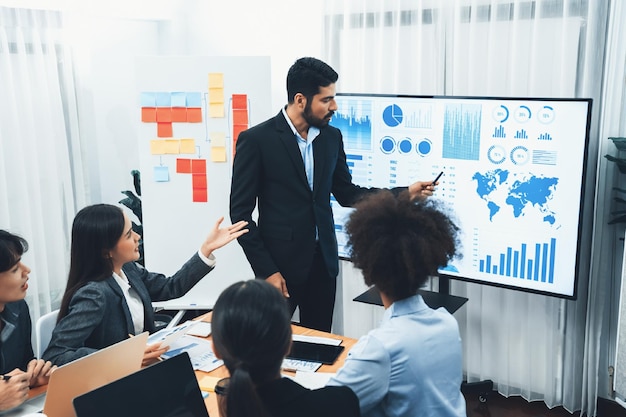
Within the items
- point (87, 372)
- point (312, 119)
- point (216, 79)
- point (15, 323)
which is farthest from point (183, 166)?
point (87, 372)

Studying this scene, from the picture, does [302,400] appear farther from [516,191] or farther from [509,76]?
[509,76]

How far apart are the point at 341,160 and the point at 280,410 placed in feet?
6.08

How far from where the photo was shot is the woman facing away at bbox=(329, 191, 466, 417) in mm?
1451

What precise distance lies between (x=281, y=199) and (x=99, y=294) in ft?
3.20

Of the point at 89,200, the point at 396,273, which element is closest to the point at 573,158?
the point at 396,273

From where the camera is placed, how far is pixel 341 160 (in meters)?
3.03

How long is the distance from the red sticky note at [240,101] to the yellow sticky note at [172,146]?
40 centimetres

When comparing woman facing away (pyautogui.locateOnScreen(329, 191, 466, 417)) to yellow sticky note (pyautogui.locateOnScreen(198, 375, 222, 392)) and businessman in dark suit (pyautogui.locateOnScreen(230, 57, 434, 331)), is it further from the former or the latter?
businessman in dark suit (pyautogui.locateOnScreen(230, 57, 434, 331))

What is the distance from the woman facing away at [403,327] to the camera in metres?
1.45

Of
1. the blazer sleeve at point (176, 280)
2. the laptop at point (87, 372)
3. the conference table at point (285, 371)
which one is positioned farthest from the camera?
the blazer sleeve at point (176, 280)

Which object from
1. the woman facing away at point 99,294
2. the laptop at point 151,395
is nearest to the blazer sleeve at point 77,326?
the woman facing away at point 99,294

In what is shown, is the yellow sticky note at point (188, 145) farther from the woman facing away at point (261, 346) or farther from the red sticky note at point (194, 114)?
the woman facing away at point (261, 346)

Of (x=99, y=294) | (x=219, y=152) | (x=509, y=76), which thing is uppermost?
(x=509, y=76)

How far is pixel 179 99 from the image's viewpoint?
143 inches
